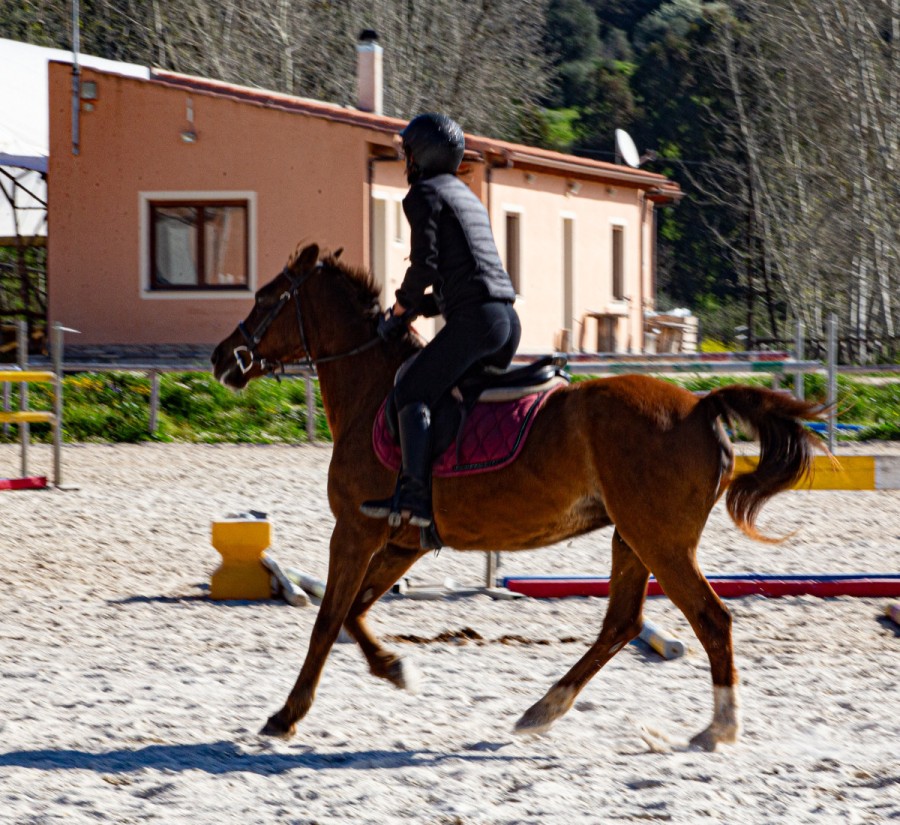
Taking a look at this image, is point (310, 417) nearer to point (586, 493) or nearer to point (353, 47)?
point (586, 493)

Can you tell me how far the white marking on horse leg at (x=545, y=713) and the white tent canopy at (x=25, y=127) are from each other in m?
19.9

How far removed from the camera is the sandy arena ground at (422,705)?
489cm

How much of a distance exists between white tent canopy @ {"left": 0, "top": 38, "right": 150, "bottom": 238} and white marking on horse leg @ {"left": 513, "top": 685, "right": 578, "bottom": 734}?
19.9 meters

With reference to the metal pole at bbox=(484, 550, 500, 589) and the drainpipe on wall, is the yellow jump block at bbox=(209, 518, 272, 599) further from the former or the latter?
the drainpipe on wall

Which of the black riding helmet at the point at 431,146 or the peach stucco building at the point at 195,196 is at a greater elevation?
the peach stucco building at the point at 195,196

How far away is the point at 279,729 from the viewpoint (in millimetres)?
5812

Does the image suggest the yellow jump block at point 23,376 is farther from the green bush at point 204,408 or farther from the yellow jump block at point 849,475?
the yellow jump block at point 849,475

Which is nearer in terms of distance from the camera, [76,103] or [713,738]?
[713,738]

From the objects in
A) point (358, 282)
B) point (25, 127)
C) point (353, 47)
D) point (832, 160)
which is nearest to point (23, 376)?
point (358, 282)

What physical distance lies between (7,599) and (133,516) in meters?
3.32

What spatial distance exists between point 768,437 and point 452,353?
1.30 m

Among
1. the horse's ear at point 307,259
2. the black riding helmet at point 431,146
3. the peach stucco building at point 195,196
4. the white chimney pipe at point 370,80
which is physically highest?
the white chimney pipe at point 370,80

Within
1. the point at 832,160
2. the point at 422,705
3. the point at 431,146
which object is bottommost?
the point at 422,705

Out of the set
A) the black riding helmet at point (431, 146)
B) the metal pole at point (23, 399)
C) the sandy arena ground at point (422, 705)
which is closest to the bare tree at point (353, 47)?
the metal pole at point (23, 399)
